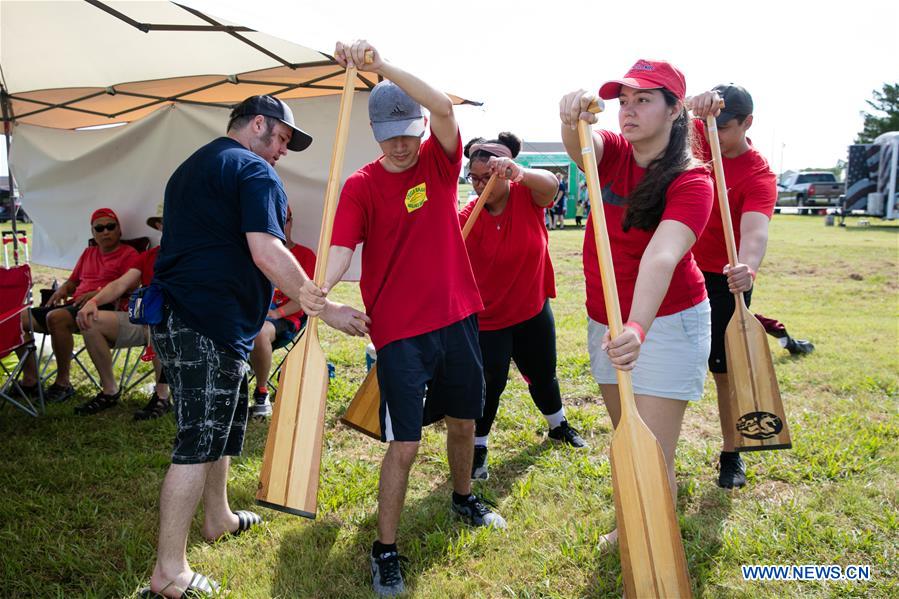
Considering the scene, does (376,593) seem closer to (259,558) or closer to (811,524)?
(259,558)

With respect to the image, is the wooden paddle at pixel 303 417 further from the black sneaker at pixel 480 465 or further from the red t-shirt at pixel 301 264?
the red t-shirt at pixel 301 264

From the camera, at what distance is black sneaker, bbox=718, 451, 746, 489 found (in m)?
3.52

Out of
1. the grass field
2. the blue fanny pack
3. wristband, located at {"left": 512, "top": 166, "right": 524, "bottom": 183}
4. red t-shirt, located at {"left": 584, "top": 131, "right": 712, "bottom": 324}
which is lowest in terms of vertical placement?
the grass field

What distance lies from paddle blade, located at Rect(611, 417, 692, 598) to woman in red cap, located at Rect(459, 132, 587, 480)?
1.47 meters

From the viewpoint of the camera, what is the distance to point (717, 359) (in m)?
3.55

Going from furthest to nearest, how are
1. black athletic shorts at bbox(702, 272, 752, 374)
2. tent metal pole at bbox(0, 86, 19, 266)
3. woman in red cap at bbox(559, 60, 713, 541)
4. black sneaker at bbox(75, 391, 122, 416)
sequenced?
tent metal pole at bbox(0, 86, 19, 266) → black sneaker at bbox(75, 391, 122, 416) → black athletic shorts at bbox(702, 272, 752, 374) → woman in red cap at bbox(559, 60, 713, 541)

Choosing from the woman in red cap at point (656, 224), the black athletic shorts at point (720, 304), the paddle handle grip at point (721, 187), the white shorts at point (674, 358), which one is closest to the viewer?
the woman in red cap at point (656, 224)

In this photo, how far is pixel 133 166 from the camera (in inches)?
235

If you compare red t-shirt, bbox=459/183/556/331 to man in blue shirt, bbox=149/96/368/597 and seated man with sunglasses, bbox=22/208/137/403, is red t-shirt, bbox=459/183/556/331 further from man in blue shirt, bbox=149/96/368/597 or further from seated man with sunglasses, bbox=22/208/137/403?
seated man with sunglasses, bbox=22/208/137/403

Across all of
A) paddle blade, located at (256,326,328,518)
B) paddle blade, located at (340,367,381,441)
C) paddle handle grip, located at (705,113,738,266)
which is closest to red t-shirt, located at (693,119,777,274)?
paddle handle grip, located at (705,113,738,266)

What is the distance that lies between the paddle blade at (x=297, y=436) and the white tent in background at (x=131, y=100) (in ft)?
6.75

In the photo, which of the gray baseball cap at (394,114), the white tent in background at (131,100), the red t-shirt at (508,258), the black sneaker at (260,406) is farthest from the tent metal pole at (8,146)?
the gray baseball cap at (394,114)

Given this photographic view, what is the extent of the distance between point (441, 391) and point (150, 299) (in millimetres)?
1215

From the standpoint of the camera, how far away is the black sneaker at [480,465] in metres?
3.71
